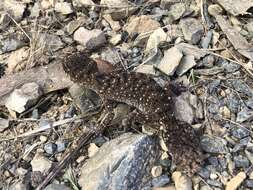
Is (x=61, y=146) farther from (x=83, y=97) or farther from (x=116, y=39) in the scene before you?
(x=116, y=39)

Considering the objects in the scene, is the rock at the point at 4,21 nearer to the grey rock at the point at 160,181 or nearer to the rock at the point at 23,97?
the rock at the point at 23,97

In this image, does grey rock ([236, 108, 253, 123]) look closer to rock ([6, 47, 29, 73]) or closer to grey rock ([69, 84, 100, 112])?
grey rock ([69, 84, 100, 112])

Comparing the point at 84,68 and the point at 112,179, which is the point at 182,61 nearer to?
the point at 84,68

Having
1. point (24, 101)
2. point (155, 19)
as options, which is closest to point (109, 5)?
point (155, 19)

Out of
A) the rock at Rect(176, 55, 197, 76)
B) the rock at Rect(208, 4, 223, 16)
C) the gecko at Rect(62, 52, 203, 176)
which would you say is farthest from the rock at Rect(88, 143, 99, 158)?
the rock at Rect(208, 4, 223, 16)

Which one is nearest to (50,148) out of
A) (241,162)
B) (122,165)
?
(122,165)

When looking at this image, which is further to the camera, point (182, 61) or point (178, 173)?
point (182, 61)
